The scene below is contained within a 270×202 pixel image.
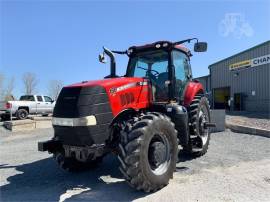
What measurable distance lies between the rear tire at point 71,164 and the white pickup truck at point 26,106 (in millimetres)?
14165

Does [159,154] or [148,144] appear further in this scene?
[159,154]

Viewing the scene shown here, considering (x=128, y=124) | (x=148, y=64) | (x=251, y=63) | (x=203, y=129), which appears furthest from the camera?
(x=251, y=63)

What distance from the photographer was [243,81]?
2347 centimetres

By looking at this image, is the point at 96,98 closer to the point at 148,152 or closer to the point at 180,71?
the point at 148,152

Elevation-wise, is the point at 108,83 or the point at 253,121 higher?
the point at 108,83

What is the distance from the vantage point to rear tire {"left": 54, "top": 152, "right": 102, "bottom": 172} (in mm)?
5863

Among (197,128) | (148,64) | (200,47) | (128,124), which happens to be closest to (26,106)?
(148,64)

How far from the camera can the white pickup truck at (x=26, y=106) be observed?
19.2 meters

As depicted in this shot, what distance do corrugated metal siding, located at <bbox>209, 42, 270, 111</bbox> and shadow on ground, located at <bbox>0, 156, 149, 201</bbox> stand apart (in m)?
16.5

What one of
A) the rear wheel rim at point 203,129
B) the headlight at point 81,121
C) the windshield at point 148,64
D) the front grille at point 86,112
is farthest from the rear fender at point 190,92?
the headlight at point 81,121

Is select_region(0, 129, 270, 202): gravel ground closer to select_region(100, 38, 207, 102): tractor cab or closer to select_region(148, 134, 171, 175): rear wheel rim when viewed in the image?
select_region(148, 134, 171, 175): rear wheel rim

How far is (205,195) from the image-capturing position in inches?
187

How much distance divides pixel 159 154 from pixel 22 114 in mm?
16497

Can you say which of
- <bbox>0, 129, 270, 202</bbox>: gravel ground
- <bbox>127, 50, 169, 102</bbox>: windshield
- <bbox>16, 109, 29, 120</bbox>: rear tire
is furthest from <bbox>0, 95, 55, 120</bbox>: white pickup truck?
<bbox>127, 50, 169, 102</bbox>: windshield
